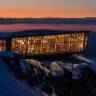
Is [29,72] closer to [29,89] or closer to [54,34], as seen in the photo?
[29,89]

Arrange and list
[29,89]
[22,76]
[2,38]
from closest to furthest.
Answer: [29,89] → [22,76] → [2,38]

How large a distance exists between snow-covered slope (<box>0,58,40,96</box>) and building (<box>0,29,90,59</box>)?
21926 mm

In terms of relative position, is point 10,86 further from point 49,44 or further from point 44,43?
point 49,44

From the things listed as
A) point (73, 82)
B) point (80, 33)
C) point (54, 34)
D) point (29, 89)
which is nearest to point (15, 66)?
point (29, 89)

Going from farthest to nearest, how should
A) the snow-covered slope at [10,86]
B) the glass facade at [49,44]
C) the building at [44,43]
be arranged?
the glass facade at [49,44]
the building at [44,43]
the snow-covered slope at [10,86]

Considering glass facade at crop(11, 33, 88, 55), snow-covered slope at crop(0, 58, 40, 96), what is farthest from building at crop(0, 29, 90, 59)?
snow-covered slope at crop(0, 58, 40, 96)

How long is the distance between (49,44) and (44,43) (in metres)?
0.72

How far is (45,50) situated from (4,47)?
5036 millimetres

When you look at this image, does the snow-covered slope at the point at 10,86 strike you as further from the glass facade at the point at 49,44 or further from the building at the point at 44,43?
the glass facade at the point at 49,44

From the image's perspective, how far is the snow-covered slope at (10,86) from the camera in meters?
10.5

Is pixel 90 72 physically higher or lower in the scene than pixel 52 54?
higher

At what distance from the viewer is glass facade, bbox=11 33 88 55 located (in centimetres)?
3634

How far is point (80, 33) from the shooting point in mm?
39688

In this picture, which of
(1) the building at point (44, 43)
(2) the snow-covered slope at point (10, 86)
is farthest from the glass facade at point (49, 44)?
(2) the snow-covered slope at point (10, 86)
